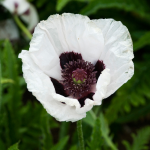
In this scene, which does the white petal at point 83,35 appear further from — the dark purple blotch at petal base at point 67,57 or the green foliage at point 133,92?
the green foliage at point 133,92

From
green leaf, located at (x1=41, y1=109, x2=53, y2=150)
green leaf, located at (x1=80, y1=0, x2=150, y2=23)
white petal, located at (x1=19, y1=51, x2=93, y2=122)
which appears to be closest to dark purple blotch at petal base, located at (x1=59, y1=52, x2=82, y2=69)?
white petal, located at (x1=19, y1=51, x2=93, y2=122)

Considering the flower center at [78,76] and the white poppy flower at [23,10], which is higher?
the flower center at [78,76]

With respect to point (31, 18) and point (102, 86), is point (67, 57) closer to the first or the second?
point (102, 86)

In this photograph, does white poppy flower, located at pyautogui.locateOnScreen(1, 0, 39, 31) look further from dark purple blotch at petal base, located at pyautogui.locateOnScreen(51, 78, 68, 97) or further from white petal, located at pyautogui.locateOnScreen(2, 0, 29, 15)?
dark purple blotch at petal base, located at pyautogui.locateOnScreen(51, 78, 68, 97)

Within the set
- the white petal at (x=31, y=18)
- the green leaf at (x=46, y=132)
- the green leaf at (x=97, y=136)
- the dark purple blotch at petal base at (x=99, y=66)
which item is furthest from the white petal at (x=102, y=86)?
the white petal at (x=31, y=18)

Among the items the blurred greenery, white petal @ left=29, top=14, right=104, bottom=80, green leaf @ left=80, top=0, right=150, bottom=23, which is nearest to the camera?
white petal @ left=29, top=14, right=104, bottom=80

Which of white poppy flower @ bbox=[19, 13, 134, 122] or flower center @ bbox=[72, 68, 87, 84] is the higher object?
white poppy flower @ bbox=[19, 13, 134, 122]
